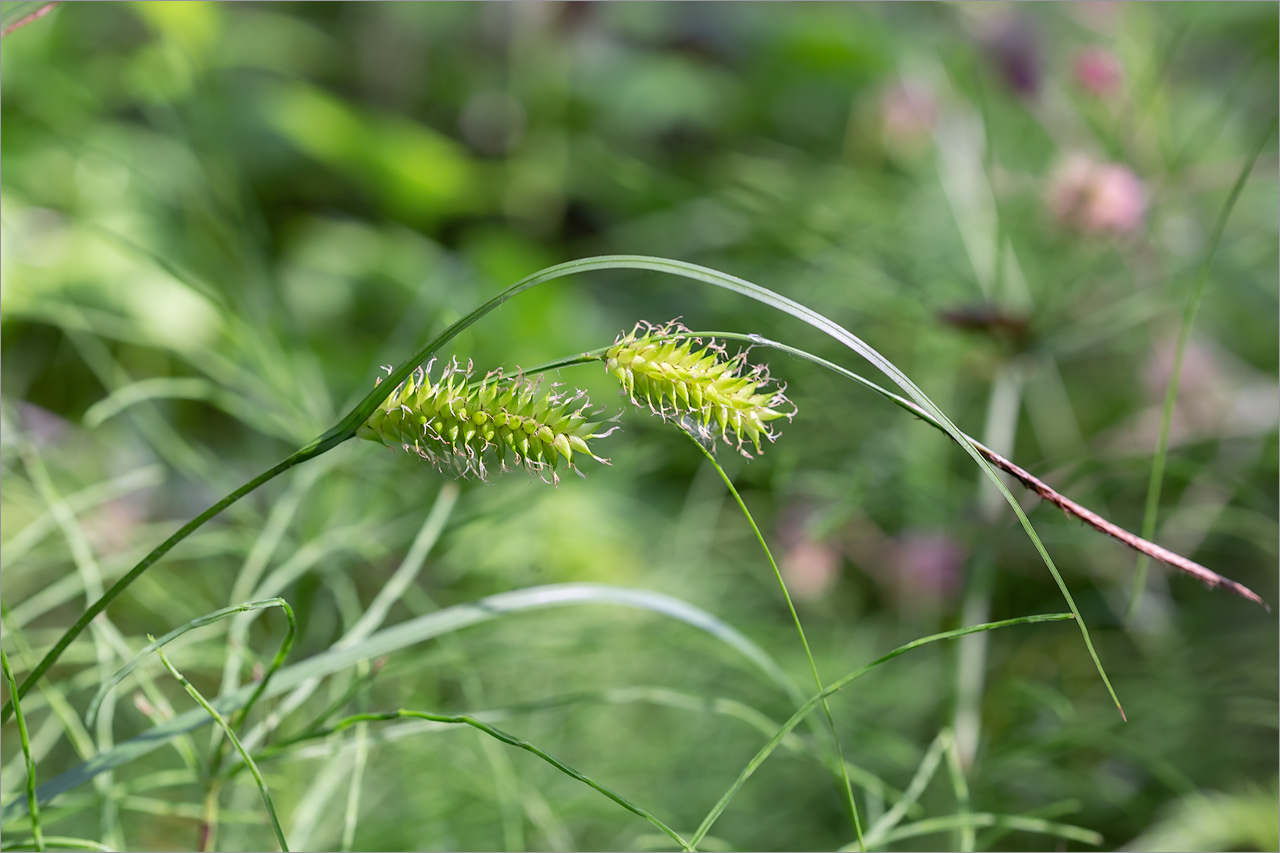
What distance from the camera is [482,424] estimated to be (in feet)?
0.88

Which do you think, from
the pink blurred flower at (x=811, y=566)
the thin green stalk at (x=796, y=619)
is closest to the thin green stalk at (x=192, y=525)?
the thin green stalk at (x=796, y=619)

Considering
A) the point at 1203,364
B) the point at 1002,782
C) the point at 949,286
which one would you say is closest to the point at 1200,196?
the point at 1203,364

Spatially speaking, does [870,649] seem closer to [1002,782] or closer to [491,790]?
[1002,782]

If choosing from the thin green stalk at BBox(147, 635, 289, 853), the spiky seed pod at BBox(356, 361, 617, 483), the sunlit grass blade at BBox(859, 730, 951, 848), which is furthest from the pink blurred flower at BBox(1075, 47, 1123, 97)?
the thin green stalk at BBox(147, 635, 289, 853)

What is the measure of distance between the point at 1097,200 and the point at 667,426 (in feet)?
1.66

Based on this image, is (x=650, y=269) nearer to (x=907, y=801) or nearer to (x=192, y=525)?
(x=192, y=525)

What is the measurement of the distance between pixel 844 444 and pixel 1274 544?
418 mm

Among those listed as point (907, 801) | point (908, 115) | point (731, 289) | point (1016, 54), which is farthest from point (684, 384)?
point (908, 115)

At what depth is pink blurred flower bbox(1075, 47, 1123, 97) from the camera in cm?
83

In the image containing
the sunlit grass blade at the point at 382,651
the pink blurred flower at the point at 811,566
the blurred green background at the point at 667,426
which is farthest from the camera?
the pink blurred flower at the point at 811,566

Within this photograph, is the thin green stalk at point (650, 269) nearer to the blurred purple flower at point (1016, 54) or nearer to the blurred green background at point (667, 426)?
the blurred green background at point (667, 426)

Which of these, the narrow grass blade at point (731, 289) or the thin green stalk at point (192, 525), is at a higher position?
the narrow grass blade at point (731, 289)

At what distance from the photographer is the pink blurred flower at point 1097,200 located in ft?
2.49

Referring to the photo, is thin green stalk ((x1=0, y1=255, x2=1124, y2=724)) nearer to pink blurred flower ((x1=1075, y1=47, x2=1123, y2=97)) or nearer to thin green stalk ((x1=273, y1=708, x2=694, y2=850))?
thin green stalk ((x1=273, y1=708, x2=694, y2=850))
